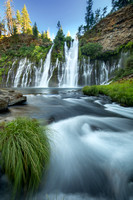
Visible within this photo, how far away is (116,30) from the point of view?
2394cm

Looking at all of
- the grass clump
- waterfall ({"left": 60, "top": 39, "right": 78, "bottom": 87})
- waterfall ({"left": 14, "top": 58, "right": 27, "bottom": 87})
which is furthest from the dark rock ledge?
waterfall ({"left": 14, "top": 58, "right": 27, "bottom": 87})

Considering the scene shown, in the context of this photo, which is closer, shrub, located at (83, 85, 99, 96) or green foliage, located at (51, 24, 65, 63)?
shrub, located at (83, 85, 99, 96)

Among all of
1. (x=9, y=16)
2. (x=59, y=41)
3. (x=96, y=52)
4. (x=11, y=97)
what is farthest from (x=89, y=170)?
(x=9, y=16)

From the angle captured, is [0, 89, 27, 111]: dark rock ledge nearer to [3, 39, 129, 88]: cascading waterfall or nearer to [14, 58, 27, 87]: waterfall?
[3, 39, 129, 88]: cascading waterfall

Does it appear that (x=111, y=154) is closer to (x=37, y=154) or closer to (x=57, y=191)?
(x=57, y=191)

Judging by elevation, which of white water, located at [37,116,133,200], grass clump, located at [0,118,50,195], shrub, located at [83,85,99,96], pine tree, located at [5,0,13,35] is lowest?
white water, located at [37,116,133,200]

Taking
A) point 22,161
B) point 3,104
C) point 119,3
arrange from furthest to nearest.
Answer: point 119,3, point 3,104, point 22,161

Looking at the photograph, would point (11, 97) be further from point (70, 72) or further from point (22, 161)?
point (70, 72)

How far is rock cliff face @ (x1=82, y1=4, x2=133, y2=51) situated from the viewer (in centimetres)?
2144

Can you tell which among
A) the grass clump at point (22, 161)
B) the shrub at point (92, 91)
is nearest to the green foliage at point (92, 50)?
the shrub at point (92, 91)

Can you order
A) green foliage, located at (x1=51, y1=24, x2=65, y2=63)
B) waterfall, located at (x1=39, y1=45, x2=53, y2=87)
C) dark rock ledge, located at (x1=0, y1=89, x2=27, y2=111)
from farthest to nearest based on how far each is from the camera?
1. green foliage, located at (x1=51, y1=24, x2=65, y2=63)
2. waterfall, located at (x1=39, y1=45, x2=53, y2=87)
3. dark rock ledge, located at (x1=0, y1=89, x2=27, y2=111)

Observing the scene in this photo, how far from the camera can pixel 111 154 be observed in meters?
1.76

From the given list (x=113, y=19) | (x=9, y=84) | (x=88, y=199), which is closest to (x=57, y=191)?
(x=88, y=199)

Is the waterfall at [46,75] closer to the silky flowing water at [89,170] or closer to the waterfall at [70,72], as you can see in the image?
the waterfall at [70,72]
